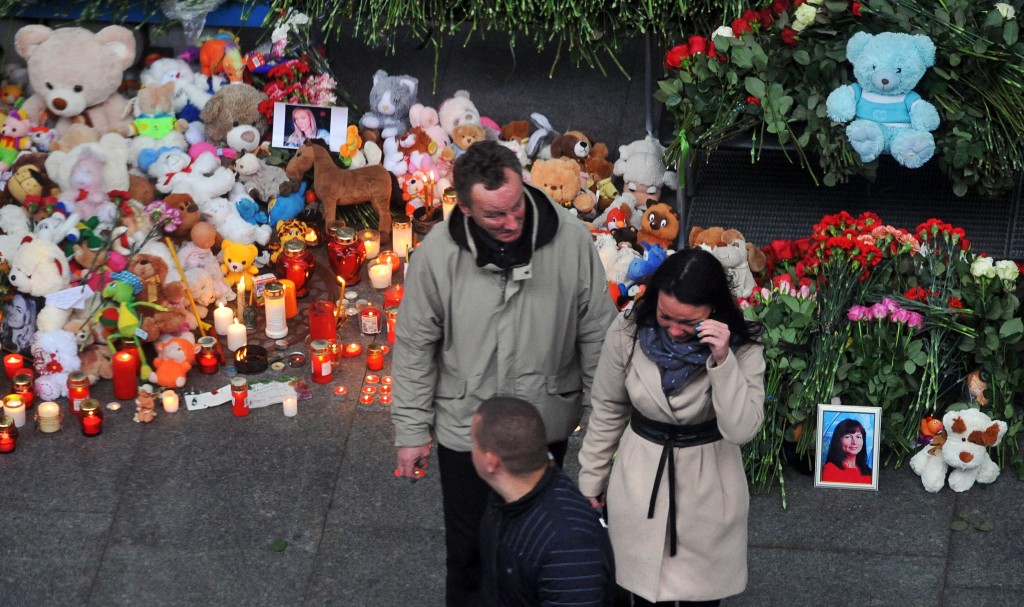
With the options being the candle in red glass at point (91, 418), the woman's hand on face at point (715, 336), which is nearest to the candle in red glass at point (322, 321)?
the candle in red glass at point (91, 418)

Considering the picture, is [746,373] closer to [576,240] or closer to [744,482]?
[744,482]

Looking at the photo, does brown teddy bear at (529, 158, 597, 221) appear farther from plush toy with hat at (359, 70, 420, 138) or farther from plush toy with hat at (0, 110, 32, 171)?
plush toy with hat at (0, 110, 32, 171)

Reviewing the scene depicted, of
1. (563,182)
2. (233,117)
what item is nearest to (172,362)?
(233,117)

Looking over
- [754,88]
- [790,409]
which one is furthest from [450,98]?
[790,409]

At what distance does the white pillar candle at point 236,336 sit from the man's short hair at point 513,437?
310 centimetres

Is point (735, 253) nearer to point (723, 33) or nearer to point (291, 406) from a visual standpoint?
point (723, 33)

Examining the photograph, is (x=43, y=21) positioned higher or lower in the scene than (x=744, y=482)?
higher

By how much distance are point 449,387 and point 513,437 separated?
0.98m

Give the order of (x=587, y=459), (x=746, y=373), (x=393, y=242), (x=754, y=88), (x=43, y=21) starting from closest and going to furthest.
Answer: (x=746, y=373) → (x=587, y=459) → (x=754, y=88) → (x=393, y=242) → (x=43, y=21)

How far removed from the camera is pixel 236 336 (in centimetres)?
632

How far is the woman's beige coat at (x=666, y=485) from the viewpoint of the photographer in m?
3.94

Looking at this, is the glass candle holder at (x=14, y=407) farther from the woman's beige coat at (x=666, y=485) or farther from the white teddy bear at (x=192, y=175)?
the woman's beige coat at (x=666, y=485)

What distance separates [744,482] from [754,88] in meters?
2.52

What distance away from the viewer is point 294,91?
7.13m
